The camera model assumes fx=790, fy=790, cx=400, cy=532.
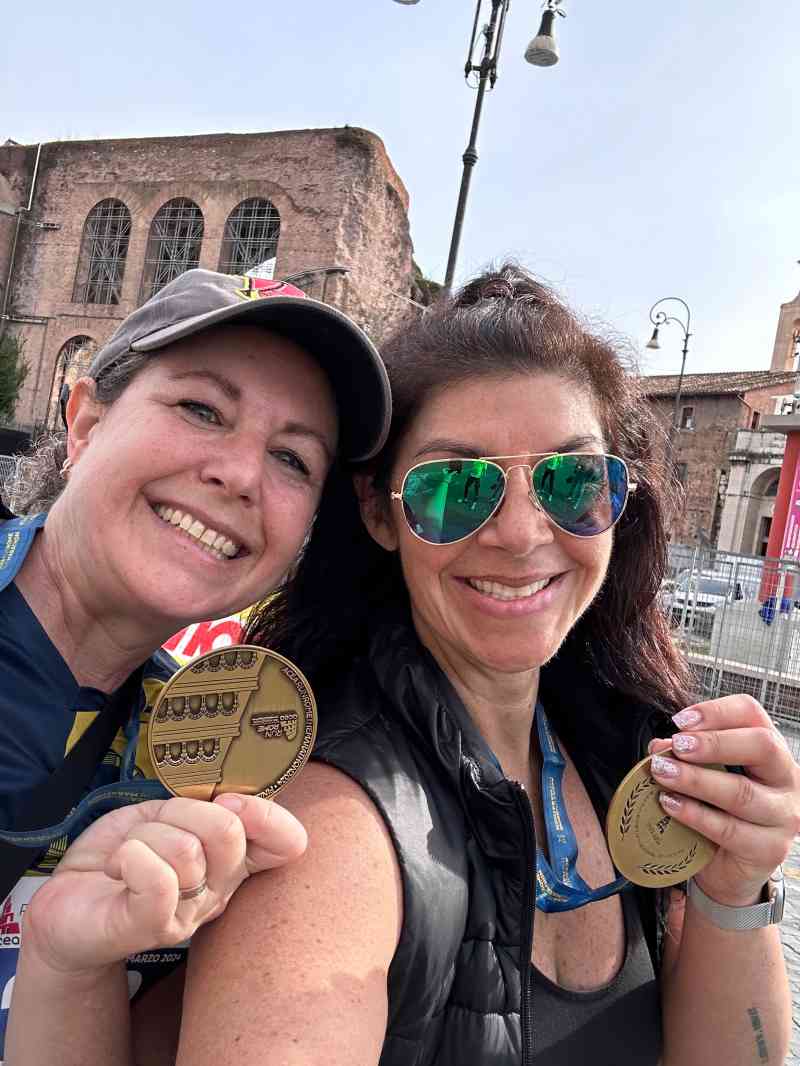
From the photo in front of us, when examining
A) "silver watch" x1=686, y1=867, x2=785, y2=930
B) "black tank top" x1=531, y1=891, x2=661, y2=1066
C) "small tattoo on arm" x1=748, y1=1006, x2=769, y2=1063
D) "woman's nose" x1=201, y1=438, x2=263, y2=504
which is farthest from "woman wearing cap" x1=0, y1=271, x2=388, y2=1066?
"small tattoo on arm" x1=748, y1=1006, x2=769, y2=1063

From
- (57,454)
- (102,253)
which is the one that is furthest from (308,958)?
(102,253)

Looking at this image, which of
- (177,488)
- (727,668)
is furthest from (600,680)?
(727,668)

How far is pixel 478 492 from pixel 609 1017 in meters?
1.01

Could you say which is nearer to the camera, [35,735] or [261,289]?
[35,735]

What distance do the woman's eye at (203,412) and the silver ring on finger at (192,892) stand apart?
0.84 metres

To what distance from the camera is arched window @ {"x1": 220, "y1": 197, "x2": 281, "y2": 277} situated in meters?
25.8

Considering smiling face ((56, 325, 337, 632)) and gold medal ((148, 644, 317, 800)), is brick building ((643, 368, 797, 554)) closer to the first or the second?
smiling face ((56, 325, 337, 632))

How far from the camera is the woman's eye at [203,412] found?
4.92ft

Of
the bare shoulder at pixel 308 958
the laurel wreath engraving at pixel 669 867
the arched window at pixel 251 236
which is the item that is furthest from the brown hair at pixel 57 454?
the arched window at pixel 251 236

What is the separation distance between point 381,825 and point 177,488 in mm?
700

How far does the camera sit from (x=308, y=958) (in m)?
1.05

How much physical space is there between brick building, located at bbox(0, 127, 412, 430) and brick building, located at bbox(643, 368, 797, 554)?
1838 cm

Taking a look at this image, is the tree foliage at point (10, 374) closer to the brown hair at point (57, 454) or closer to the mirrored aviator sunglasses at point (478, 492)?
the brown hair at point (57, 454)

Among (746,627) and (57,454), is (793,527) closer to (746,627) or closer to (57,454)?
(746,627)
